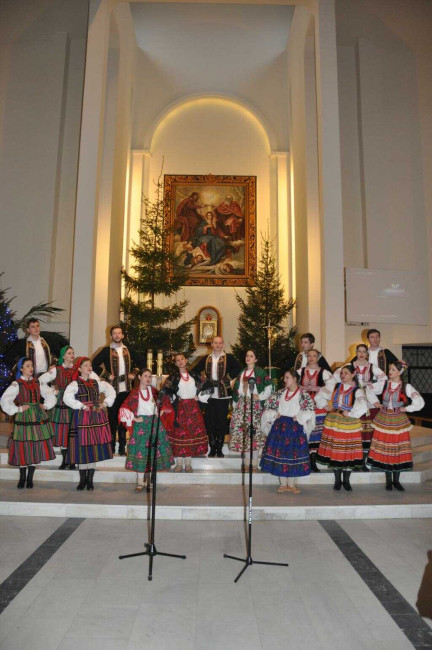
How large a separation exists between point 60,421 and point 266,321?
6889 millimetres

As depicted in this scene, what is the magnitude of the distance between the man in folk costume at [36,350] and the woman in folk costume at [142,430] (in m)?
1.83

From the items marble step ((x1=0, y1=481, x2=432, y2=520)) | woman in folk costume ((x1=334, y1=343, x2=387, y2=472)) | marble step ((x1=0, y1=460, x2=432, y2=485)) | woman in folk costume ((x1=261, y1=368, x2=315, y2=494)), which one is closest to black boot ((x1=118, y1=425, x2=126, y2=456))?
marble step ((x1=0, y1=460, x2=432, y2=485))

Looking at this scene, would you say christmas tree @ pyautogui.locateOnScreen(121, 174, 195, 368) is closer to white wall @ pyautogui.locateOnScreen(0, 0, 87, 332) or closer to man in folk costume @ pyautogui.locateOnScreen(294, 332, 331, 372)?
white wall @ pyautogui.locateOnScreen(0, 0, 87, 332)

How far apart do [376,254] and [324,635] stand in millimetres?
9976

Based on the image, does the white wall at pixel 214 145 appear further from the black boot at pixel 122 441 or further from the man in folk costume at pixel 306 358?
the black boot at pixel 122 441

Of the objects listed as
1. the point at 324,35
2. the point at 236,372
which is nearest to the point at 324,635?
the point at 236,372

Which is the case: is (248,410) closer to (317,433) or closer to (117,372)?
(317,433)

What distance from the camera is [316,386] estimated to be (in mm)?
6273

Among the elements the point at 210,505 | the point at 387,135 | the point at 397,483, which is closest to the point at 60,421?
the point at 210,505

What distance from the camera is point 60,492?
17.8ft

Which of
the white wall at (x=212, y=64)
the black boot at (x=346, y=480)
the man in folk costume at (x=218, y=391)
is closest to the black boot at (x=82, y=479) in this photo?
the man in folk costume at (x=218, y=391)

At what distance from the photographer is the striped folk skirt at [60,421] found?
237 inches

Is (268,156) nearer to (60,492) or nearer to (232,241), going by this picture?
(232,241)

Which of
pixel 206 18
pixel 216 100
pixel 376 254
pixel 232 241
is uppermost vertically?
pixel 206 18
